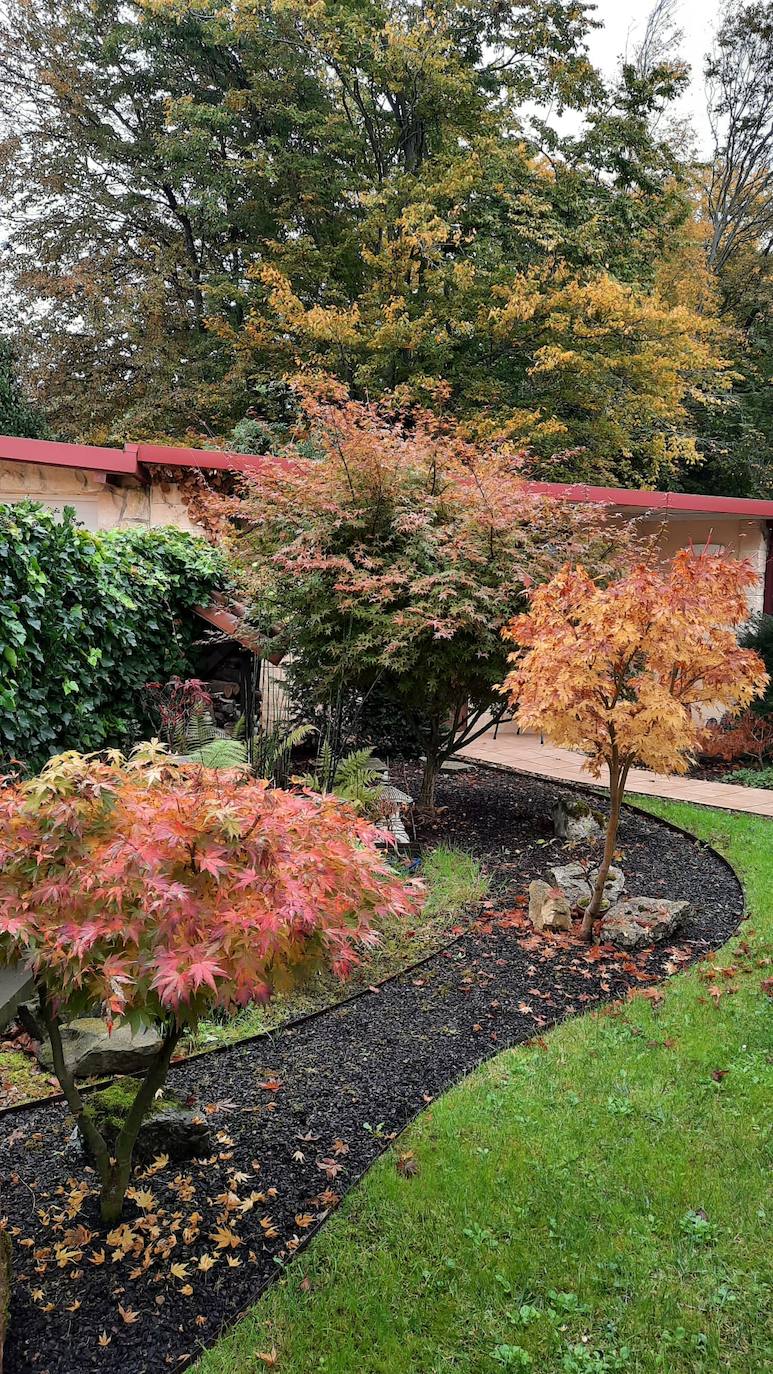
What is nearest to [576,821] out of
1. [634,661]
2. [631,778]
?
[634,661]

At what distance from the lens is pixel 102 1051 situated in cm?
311

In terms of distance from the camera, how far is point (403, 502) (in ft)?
20.1

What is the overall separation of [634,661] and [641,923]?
4.52 ft

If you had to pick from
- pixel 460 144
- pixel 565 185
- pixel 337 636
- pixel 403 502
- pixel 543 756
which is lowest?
pixel 543 756

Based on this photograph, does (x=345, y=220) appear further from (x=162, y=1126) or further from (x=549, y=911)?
(x=162, y=1126)

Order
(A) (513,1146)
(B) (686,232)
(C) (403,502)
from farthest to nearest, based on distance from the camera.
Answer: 1. (B) (686,232)
2. (C) (403,502)
3. (A) (513,1146)

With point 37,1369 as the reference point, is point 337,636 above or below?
above

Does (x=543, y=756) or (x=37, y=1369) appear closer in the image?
(x=37, y=1369)

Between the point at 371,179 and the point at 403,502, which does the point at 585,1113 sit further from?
the point at 371,179

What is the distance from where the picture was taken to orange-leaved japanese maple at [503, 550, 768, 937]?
12.9 ft

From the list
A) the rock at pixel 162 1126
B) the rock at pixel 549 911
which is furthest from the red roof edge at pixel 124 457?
the rock at pixel 162 1126

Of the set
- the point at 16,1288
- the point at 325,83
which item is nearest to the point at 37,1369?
the point at 16,1288

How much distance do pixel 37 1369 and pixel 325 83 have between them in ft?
56.7

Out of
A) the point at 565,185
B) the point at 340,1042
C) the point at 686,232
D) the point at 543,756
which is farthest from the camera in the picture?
the point at 686,232
